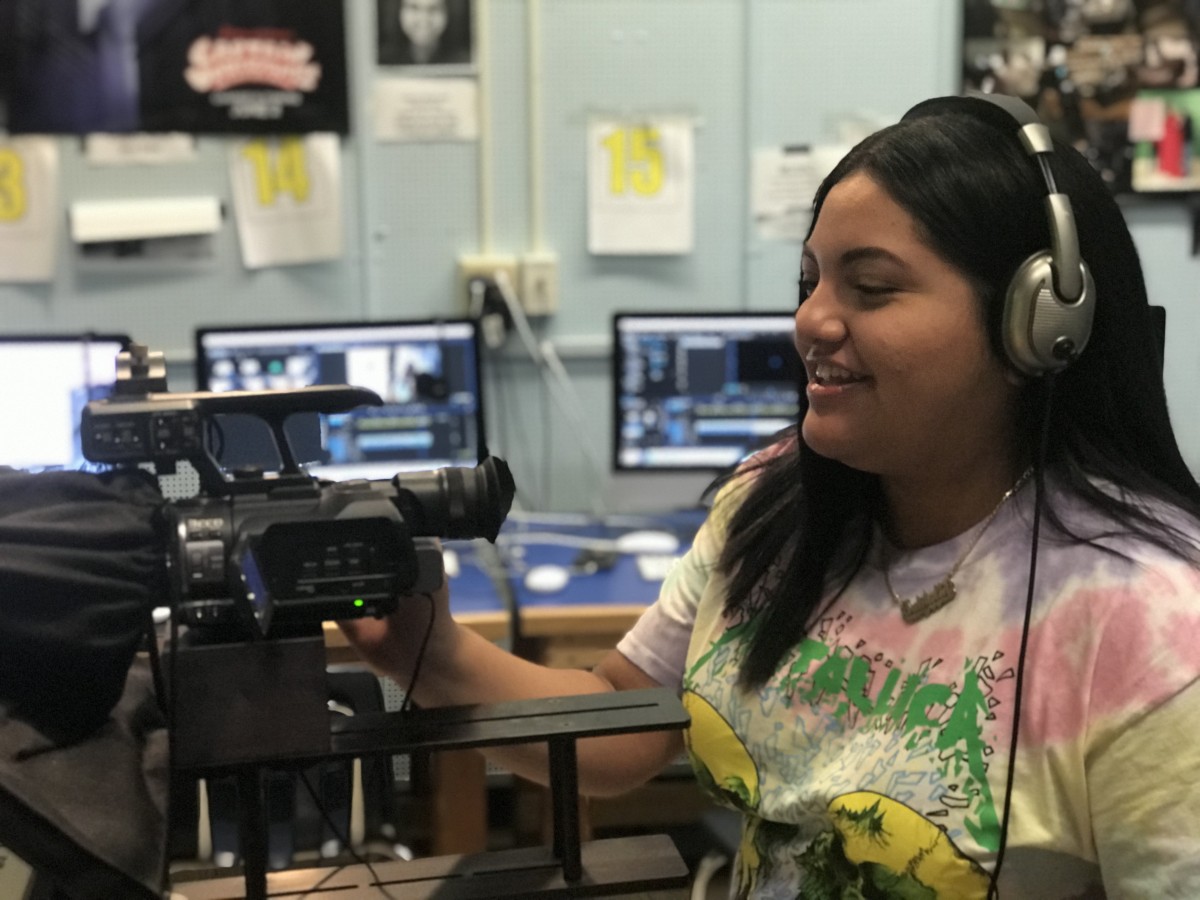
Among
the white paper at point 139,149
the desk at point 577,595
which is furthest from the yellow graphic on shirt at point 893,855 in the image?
the white paper at point 139,149

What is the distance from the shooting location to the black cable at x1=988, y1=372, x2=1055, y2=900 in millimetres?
857

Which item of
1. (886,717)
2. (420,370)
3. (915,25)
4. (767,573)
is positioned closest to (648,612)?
(767,573)

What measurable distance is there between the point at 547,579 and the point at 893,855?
48.1 inches

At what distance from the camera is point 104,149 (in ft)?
8.01

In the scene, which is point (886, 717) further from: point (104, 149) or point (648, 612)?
point (104, 149)

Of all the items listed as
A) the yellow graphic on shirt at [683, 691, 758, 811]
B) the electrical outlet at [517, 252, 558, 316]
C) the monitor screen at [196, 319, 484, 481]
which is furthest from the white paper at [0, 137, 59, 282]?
the yellow graphic on shirt at [683, 691, 758, 811]

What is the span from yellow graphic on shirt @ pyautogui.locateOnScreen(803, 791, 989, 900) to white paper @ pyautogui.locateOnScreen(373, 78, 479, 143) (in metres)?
1.90

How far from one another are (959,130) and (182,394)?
572 millimetres

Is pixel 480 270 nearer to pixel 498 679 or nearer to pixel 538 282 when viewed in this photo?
pixel 538 282

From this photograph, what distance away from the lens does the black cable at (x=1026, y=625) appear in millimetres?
857

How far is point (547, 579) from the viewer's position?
2076mm

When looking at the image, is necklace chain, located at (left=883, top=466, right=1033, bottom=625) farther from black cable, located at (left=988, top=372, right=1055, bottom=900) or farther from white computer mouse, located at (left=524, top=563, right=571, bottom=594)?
white computer mouse, located at (left=524, top=563, right=571, bottom=594)

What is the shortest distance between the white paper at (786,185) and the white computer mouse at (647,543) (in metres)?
0.70

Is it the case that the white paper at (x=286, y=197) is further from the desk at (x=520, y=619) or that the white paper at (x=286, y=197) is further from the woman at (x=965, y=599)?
the woman at (x=965, y=599)
